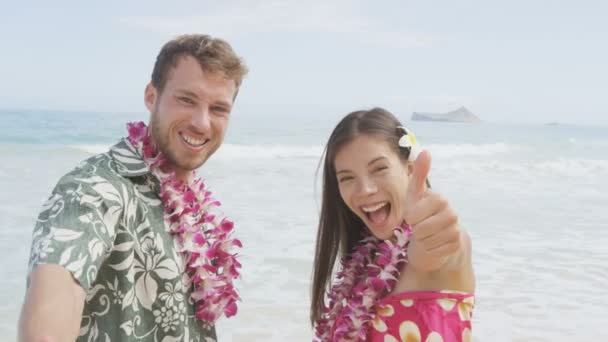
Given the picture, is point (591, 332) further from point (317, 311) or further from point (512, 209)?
point (512, 209)

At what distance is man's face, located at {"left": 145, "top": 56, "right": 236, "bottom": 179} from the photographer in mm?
2379

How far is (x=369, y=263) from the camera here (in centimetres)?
284

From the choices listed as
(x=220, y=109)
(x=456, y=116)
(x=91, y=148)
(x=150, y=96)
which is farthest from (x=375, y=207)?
(x=456, y=116)

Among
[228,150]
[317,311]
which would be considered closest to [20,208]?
[317,311]

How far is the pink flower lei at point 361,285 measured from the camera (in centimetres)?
259

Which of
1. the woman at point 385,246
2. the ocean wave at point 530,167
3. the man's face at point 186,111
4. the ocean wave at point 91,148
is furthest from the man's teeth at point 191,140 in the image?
the ocean wave at point 91,148

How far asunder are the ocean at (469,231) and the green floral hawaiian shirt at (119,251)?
2946 mm

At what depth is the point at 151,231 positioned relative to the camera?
6.97ft

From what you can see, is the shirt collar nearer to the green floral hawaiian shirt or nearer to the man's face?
the green floral hawaiian shirt

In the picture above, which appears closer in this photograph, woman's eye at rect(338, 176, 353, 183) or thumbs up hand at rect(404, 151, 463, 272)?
thumbs up hand at rect(404, 151, 463, 272)

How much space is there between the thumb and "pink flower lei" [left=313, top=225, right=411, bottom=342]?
594mm

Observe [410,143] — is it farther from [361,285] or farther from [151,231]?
[151,231]

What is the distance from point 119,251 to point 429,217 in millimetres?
971

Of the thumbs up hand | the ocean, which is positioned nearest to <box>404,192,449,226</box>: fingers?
the thumbs up hand
